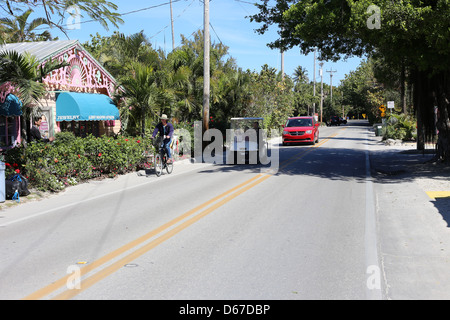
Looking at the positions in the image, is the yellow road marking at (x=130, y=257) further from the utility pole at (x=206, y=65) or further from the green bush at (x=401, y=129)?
the green bush at (x=401, y=129)

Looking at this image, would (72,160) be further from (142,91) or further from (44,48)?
(44,48)

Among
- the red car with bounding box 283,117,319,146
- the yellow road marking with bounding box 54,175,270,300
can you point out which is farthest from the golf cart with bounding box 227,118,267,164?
the red car with bounding box 283,117,319,146

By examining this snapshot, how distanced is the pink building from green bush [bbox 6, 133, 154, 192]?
306 cm

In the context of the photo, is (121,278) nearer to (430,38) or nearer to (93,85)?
(430,38)

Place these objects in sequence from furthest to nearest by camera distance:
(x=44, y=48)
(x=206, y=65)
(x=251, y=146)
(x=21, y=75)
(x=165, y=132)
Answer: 1. (x=206, y=65)
2. (x=251, y=146)
3. (x=44, y=48)
4. (x=165, y=132)
5. (x=21, y=75)

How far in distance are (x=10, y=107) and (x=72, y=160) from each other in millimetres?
4036

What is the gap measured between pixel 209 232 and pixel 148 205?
276cm

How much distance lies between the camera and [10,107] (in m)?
14.8

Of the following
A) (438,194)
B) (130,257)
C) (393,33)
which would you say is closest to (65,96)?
(393,33)

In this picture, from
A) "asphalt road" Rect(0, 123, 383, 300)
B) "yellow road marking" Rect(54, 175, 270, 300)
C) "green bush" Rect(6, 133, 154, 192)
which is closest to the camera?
"yellow road marking" Rect(54, 175, 270, 300)

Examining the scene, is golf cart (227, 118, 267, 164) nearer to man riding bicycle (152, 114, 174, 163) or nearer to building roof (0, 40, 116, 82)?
man riding bicycle (152, 114, 174, 163)

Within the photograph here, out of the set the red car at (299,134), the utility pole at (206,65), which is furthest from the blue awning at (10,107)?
the red car at (299,134)

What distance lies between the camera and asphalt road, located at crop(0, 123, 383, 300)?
4.94m
